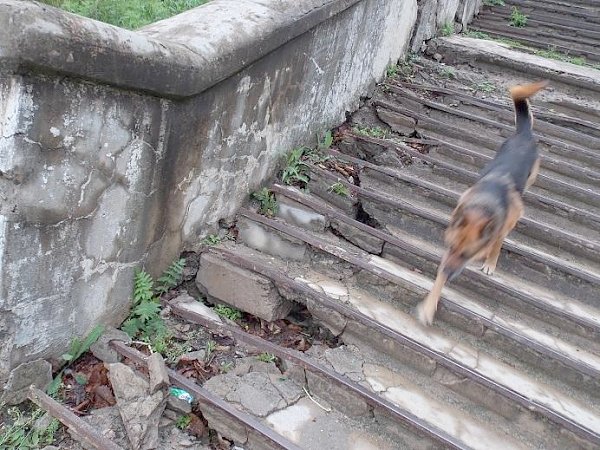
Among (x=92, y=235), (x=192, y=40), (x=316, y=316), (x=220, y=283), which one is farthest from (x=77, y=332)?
(x=192, y=40)

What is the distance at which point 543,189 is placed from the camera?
180 inches

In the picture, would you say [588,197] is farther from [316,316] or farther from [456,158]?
[316,316]

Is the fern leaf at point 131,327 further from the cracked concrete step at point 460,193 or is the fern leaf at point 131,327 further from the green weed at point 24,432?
the cracked concrete step at point 460,193

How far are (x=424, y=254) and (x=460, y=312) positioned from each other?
1.81 ft

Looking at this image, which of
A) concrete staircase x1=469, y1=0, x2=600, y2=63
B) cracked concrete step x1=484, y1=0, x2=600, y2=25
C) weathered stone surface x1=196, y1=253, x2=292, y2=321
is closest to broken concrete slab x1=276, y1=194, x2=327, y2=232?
weathered stone surface x1=196, y1=253, x2=292, y2=321

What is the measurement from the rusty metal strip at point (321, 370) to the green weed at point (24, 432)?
0.97 m

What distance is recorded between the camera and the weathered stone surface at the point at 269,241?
3.78m

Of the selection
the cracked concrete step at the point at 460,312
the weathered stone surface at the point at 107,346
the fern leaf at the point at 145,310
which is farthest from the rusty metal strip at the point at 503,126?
the weathered stone surface at the point at 107,346

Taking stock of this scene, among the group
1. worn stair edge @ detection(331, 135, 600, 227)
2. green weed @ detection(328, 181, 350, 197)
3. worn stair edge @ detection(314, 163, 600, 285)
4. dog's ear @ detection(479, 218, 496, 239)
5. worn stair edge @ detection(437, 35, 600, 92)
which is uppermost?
worn stair edge @ detection(437, 35, 600, 92)

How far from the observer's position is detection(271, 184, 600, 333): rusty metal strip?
3.33 m

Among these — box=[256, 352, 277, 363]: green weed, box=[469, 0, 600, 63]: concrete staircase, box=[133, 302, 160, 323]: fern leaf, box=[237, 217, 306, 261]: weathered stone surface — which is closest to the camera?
box=[256, 352, 277, 363]: green weed

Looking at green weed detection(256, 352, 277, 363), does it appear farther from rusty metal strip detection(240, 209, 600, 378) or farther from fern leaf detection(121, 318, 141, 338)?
rusty metal strip detection(240, 209, 600, 378)

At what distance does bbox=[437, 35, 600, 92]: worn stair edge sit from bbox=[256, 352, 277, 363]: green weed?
4873 mm

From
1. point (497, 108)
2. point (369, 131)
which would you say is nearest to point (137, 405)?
point (369, 131)
